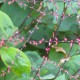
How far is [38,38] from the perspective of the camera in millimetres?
1678

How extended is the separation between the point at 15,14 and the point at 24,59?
46 cm

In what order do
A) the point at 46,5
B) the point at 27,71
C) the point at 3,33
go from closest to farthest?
the point at 27,71, the point at 3,33, the point at 46,5

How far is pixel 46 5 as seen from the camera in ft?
4.84

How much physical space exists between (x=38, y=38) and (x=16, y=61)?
483 millimetres

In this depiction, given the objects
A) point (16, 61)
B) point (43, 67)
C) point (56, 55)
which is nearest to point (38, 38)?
point (56, 55)

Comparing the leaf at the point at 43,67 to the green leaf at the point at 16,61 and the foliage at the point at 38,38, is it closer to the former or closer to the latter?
the foliage at the point at 38,38

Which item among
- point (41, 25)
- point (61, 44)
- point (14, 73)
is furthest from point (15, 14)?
point (14, 73)

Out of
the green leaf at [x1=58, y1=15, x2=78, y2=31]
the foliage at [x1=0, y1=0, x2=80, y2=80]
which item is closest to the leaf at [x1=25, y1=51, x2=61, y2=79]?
the foliage at [x1=0, y1=0, x2=80, y2=80]

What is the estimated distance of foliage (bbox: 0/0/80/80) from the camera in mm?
1244

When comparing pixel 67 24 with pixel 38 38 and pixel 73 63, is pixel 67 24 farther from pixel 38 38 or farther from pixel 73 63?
pixel 73 63

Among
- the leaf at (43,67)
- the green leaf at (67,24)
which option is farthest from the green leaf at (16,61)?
the green leaf at (67,24)

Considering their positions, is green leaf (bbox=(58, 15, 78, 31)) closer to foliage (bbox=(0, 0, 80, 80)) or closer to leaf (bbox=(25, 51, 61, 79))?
foliage (bbox=(0, 0, 80, 80))

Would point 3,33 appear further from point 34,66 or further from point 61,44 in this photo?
point 61,44

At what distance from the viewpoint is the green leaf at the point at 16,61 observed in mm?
1196
